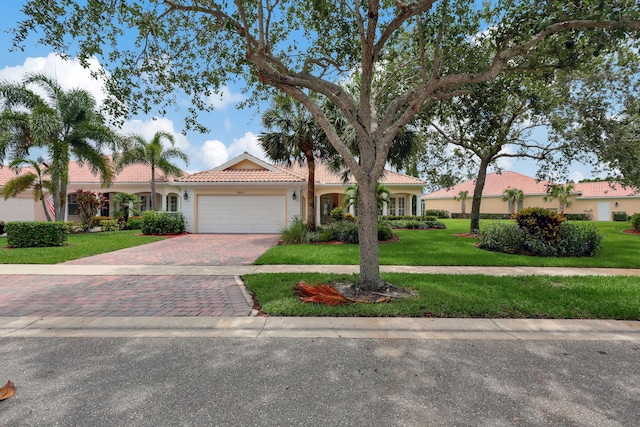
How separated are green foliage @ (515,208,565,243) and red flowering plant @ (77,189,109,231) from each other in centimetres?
2229

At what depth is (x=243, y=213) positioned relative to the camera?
18.7 metres

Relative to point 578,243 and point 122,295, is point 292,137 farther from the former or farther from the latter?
point 578,243

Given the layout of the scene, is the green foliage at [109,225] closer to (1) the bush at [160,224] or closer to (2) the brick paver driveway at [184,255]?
(1) the bush at [160,224]

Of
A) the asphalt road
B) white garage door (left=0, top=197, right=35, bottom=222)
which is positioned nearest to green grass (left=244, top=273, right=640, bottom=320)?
the asphalt road

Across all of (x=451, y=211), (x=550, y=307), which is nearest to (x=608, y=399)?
(x=550, y=307)

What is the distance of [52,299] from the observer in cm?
588

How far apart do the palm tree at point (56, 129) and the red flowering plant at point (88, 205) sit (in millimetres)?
1523

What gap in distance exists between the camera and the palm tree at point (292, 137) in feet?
46.1

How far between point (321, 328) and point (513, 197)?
136ft

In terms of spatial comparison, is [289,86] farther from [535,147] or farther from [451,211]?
[451,211]

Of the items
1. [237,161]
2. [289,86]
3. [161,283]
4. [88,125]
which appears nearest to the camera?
[289,86]

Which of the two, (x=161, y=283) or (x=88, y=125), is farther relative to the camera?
(x=88, y=125)

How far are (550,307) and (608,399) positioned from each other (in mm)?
2699

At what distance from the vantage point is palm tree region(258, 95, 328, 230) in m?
14.0
